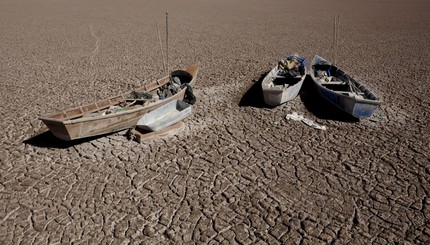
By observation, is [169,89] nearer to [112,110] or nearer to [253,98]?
[112,110]

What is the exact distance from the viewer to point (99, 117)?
9.55m

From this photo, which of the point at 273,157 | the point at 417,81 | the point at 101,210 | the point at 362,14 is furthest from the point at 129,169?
the point at 362,14

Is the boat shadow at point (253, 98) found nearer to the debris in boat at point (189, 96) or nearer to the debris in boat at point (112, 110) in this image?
the debris in boat at point (189, 96)

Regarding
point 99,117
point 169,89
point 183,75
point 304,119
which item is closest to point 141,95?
point 169,89

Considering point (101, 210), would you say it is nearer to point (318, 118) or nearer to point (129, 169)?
point (129, 169)

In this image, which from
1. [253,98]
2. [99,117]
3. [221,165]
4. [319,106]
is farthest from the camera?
[253,98]

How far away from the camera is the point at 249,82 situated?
1515 cm

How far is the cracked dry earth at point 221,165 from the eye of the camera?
6.99m

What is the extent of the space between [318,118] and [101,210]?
765 cm

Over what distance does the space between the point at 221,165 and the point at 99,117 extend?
374 cm

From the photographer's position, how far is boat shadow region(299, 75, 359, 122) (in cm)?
1155

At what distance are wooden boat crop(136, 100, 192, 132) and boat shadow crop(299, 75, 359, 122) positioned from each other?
4.60m

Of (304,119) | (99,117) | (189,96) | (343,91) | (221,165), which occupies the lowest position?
(304,119)

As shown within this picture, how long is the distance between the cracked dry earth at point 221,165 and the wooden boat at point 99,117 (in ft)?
1.64
